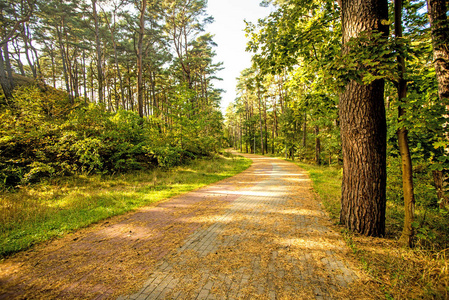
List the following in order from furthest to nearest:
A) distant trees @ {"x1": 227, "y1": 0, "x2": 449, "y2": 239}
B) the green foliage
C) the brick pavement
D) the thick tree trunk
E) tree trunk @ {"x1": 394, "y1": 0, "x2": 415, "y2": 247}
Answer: the green foliage → the thick tree trunk → tree trunk @ {"x1": 394, "y1": 0, "x2": 415, "y2": 247} → distant trees @ {"x1": 227, "y1": 0, "x2": 449, "y2": 239} → the brick pavement

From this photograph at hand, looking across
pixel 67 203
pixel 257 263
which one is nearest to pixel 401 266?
pixel 257 263

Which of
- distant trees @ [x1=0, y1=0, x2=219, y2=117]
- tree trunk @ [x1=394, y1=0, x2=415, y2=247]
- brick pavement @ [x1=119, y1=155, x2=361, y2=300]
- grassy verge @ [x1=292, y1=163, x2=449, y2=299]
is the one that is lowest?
brick pavement @ [x1=119, y1=155, x2=361, y2=300]

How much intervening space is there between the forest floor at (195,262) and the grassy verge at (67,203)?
46 cm

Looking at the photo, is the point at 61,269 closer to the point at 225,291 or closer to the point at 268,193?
the point at 225,291

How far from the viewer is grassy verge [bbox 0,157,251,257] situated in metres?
3.88

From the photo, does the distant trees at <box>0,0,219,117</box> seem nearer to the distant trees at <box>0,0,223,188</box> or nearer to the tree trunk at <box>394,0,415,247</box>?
the distant trees at <box>0,0,223,188</box>

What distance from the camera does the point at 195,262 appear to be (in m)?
2.86

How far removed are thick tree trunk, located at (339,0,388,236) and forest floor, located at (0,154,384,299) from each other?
0.78 m

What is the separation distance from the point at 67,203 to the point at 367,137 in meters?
8.12

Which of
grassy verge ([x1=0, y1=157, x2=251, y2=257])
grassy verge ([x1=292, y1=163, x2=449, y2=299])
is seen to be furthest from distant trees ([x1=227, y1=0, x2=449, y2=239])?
grassy verge ([x1=0, y1=157, x2=251, y2=257])

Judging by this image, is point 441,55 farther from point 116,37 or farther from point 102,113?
point 116,37

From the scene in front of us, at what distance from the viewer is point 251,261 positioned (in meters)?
2.86

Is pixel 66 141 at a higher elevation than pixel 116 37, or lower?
lower

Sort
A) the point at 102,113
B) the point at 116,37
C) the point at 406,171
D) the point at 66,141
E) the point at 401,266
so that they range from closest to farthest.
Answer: the point at 401,266 → the point at 406,171 → the point at 66,141 → the point at 102,113 → the point at 116,37
